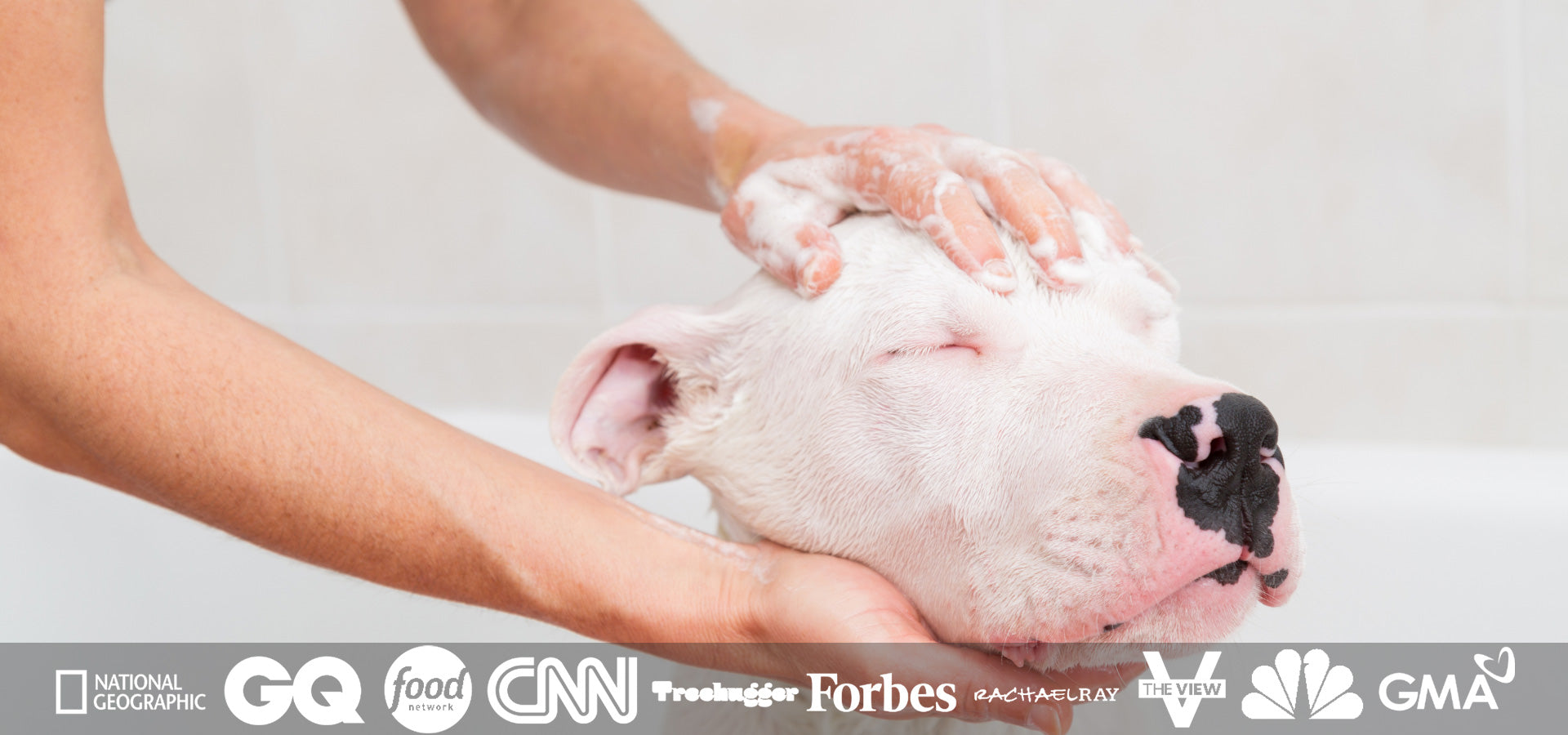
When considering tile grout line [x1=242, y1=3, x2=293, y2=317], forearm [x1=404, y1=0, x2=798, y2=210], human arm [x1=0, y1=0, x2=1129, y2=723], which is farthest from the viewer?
tile grout line [x1=242, y1=3, x2=293, y2=317]

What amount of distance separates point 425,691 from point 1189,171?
137cm

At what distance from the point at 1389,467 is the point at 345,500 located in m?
1.40

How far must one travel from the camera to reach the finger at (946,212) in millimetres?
1089

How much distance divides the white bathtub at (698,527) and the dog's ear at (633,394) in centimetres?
58

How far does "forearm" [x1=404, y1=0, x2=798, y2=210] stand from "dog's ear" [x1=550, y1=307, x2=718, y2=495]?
226 mm

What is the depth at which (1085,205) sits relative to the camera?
1.18 m

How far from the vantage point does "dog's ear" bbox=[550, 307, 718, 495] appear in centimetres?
128

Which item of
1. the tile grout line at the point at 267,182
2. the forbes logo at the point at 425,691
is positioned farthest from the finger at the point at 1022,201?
the tile grout line at the point at 267,182

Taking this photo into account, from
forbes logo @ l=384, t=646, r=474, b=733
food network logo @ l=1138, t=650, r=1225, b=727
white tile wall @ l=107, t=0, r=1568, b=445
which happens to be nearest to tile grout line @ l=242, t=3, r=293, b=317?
white tile wall @ l=107, t=0, r=1568, b=445

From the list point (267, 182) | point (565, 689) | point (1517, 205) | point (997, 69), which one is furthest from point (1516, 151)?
point (267, 182)

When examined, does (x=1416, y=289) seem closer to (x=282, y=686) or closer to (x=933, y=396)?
(x=933, y=396)

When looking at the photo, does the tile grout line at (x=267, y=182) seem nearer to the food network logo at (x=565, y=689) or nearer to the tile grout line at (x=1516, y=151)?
the food network logo at (x=565, y=689)

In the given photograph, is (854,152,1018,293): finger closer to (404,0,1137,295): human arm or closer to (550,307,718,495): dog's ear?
(404,0,1137,295): human arm

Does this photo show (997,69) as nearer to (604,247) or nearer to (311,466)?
(604,247)
